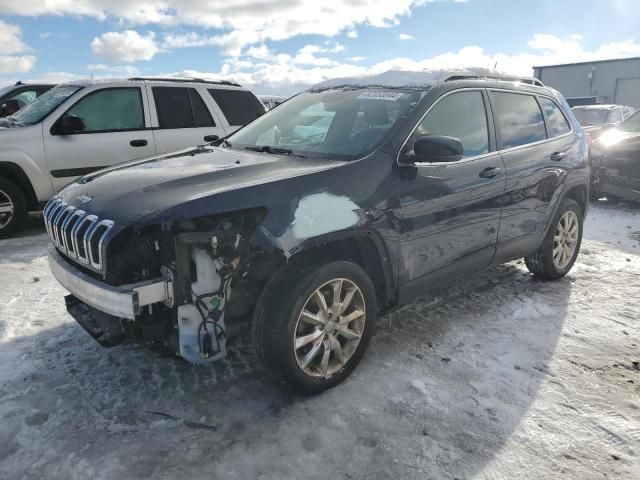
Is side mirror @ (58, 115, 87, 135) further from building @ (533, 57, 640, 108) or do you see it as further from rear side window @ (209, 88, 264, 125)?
building @ (533, 57, 640, 108)

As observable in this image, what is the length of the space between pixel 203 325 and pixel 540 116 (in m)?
3.50

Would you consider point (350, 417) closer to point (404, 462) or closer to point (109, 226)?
point (404, 462)

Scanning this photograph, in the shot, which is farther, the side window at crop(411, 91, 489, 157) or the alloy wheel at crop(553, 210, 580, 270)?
the alloy wheel at crop(553, 210, 580, 270)

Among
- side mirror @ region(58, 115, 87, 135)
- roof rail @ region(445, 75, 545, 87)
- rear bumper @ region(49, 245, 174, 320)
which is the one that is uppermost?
roof rail @ region(445, 75, 545, 87)

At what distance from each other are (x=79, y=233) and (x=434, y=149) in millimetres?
2037

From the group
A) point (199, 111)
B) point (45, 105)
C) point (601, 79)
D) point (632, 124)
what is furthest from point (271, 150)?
point (601, 79)

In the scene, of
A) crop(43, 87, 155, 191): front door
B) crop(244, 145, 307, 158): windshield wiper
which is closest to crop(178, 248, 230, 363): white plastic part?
crop(244, 145, 307, 158): windshield wiper

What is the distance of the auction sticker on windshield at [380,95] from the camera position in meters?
3.53

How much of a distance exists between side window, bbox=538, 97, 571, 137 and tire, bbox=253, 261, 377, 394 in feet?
8.79

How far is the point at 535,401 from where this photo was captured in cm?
289

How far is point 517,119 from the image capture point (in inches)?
164

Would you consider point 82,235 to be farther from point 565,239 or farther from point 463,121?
point 565,239

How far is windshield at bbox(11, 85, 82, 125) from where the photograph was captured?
630cm

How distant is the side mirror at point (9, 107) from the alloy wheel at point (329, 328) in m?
7.93
